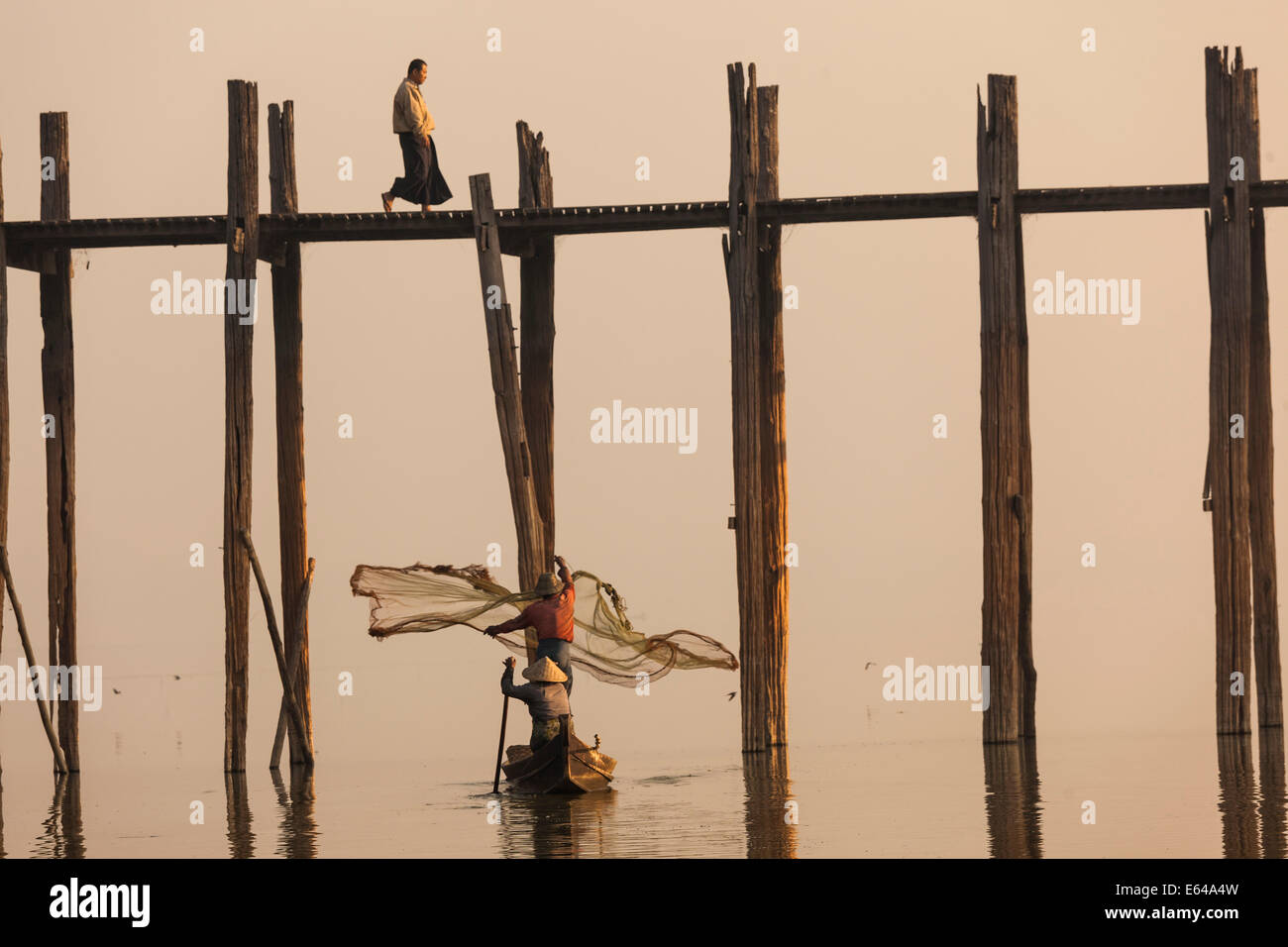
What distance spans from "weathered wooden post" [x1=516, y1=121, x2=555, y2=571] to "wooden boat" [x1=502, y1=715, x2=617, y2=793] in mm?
3062

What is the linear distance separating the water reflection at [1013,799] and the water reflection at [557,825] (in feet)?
8.81

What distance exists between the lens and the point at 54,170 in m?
22.7

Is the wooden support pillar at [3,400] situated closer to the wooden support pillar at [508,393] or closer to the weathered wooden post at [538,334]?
the wooden support pillar at [508,393]

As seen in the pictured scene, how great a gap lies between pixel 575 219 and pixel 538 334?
1.40 meters

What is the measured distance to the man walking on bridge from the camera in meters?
22.2

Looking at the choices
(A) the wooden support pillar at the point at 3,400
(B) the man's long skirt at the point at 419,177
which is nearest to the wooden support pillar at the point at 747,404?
(B) the man's long skirt at the point at 419,177

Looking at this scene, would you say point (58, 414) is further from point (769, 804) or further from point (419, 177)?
point (769, 804)

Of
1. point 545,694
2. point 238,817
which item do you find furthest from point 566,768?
point 238,817

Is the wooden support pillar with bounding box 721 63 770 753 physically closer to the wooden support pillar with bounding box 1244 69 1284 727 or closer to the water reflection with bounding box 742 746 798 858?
A: the water reflection with bounding box 742 746 798 858

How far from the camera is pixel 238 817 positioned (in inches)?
709

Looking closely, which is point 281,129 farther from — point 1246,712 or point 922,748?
point 1246,712

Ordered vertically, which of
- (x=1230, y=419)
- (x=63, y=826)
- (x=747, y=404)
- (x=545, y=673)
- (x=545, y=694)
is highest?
(x=747, y=404)
